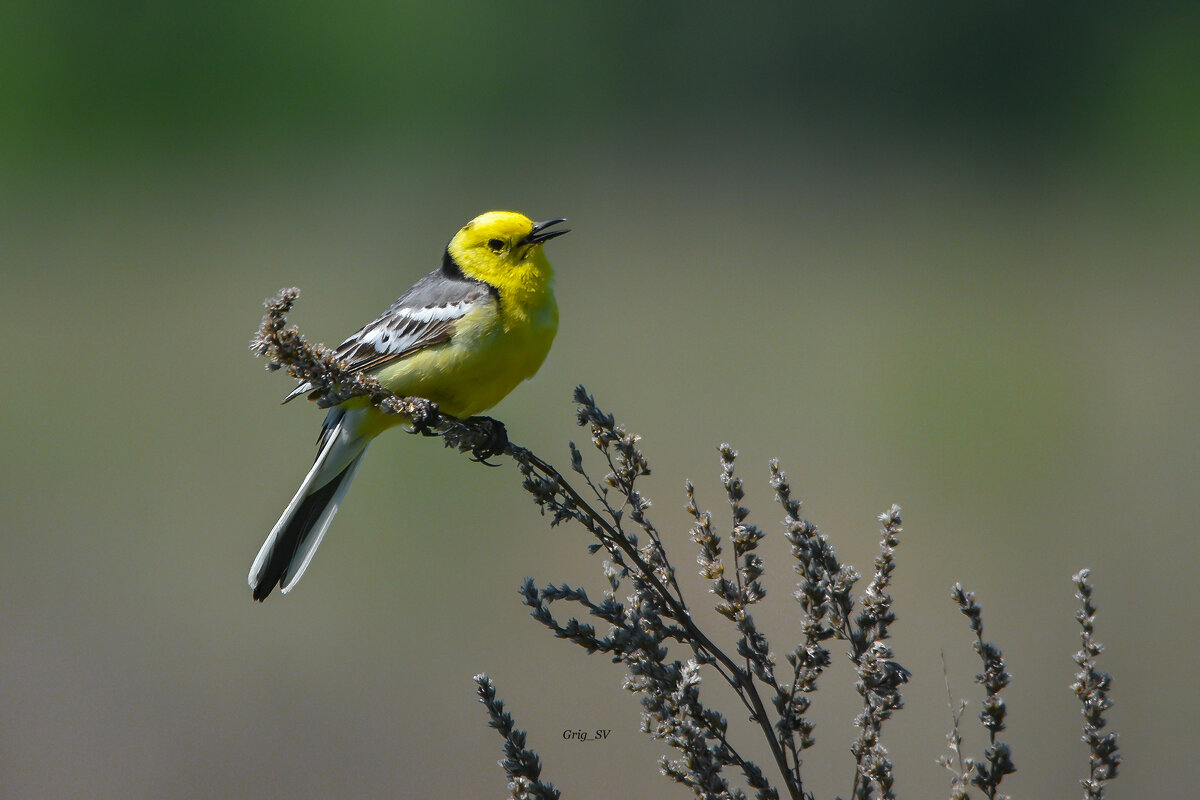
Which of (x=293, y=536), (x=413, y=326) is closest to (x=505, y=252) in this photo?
(x=413, y=326)

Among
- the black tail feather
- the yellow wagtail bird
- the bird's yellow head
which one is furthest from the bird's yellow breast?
the black tail feather

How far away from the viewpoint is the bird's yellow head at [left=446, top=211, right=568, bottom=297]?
346 centimetres

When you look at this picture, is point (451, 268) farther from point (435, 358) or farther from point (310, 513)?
point (310, 513)

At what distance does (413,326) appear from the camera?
332 centimetres

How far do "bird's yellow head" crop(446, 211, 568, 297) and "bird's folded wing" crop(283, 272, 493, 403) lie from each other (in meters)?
0.10

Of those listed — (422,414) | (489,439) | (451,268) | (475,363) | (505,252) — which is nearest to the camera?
(422,414)

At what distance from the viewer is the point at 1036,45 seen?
1108cm

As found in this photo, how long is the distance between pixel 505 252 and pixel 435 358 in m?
0.55

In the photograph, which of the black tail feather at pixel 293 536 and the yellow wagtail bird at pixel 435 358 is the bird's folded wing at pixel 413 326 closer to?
the yellow wagtail bird at pixel 435 358

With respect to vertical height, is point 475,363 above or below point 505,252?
below

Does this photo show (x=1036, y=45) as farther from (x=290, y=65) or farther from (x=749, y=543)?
(x=749, y=543)

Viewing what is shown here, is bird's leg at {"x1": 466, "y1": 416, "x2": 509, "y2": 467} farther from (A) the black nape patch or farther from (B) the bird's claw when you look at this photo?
(A) the black nape patch

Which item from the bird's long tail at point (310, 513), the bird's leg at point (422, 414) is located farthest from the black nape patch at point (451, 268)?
the bird's leg at point (422, 414)

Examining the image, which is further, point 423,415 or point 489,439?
point 489,439
